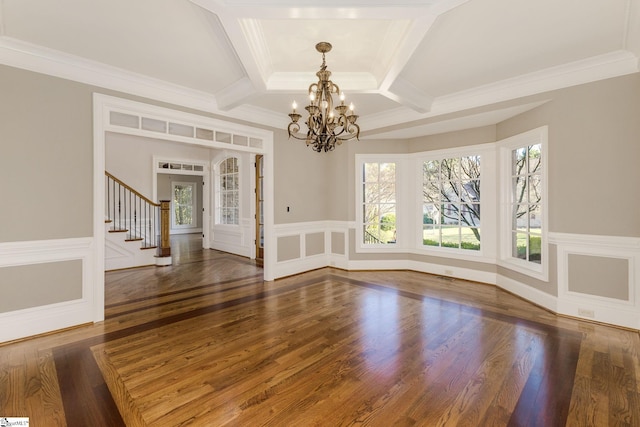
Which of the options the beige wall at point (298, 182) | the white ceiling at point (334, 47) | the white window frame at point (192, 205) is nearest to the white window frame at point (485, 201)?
the white ceiling at point (334, 47)

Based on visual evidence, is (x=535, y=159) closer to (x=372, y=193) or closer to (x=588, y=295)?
(x=588, y=295)

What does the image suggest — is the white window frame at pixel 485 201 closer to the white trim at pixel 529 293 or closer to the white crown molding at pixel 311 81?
the white trim at pixel 529 293

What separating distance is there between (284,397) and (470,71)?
3.84 m

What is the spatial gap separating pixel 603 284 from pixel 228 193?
7.49m

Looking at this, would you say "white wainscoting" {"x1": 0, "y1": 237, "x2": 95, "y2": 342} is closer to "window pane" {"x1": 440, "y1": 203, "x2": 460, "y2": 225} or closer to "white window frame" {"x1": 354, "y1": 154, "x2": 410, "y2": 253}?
"white window frame" {"x1": 354, "y1": 154, "x2": 410, "y2": 253}

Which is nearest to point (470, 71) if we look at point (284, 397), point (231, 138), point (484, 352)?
point (484, 352)

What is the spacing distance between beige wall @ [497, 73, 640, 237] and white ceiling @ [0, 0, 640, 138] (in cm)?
22

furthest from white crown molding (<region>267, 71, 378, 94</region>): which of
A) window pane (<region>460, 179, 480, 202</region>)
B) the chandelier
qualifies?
window pane (<region>460, 179, 480, 202</region>)

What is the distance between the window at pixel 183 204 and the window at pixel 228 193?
5.09 m

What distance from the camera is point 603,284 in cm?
324

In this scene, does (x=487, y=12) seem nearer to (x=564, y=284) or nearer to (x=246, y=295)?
(x=564, y=284)

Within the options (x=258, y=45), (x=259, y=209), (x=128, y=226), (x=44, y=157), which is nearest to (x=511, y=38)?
(x=258, y=45)

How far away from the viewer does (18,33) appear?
263 cm

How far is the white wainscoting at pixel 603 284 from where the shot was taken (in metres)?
3.06
